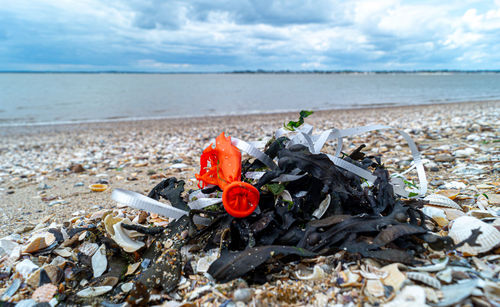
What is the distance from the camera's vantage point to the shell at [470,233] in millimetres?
1577

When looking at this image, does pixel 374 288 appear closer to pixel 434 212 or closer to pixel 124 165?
pixel 434 212

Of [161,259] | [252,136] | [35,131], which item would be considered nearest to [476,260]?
[161,259]

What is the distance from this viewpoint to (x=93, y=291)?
1715 millimetres

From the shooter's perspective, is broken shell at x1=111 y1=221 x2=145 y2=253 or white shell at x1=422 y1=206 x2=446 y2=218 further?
white shell at x1=422 y1=206 x2=446 y2=218

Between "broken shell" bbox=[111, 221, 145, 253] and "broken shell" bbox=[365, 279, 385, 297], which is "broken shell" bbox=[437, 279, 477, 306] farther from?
"broken shell" bbox=[111, 221, 145, 253]

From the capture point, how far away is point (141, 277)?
5.71 ft

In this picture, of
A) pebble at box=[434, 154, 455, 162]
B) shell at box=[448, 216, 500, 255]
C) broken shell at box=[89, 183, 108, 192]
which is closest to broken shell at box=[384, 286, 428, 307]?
shell at box=[448, 216, 500, 255]

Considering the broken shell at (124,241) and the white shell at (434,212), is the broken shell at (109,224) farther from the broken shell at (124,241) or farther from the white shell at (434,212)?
the white shell at (434,212)

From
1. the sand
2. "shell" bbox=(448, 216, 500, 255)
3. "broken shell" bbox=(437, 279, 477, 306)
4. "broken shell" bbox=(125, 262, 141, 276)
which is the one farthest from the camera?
the sand

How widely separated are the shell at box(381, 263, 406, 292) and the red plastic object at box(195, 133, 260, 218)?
0.81 meters

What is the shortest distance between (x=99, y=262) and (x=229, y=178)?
1.04 m

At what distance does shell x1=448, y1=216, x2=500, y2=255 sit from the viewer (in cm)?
158

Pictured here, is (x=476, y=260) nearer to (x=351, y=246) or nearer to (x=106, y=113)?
(x=351, y=246)

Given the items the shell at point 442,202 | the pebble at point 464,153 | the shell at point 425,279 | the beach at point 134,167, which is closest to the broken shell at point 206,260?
the beach at point 134,167
